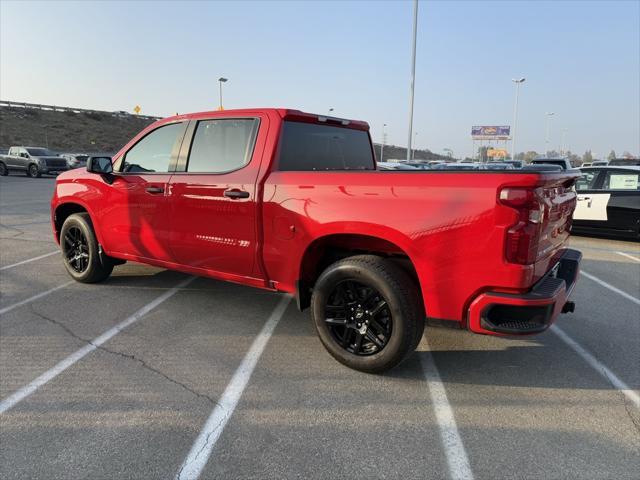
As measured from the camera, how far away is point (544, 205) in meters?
2.77

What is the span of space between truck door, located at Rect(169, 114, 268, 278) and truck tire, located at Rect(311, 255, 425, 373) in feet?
2.69

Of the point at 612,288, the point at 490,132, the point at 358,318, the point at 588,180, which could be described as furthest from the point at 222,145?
the point at 490,132

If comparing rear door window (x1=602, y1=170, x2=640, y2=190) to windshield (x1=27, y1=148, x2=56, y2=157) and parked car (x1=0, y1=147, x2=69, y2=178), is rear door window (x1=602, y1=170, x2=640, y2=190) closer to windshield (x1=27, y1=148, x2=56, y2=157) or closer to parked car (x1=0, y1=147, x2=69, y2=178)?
parked car (x1=0, y1=147, x2=69, y2=178)

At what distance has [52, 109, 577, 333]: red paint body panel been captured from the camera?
2.73 meters

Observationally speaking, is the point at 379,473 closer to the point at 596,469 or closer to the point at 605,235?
the point at 596,469

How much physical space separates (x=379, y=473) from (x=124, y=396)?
5.80 feet

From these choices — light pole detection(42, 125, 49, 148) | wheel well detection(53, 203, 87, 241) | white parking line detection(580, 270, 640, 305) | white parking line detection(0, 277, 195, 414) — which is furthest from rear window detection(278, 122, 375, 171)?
light pole detection(42, 125, 49, 148)

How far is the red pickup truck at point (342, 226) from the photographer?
2.73 m

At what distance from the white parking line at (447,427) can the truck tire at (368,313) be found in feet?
1.08

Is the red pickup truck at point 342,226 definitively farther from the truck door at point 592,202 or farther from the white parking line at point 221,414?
the truck door at point 592,202

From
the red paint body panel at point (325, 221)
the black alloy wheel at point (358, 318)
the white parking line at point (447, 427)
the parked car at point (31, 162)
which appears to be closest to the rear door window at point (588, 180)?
the red paint body panel at point (325, 221)

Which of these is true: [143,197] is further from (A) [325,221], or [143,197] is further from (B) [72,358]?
(A) [325,221]

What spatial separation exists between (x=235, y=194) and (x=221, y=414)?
176 cm

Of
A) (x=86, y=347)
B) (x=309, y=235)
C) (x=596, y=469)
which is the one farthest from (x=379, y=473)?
(x=86, y=347)
